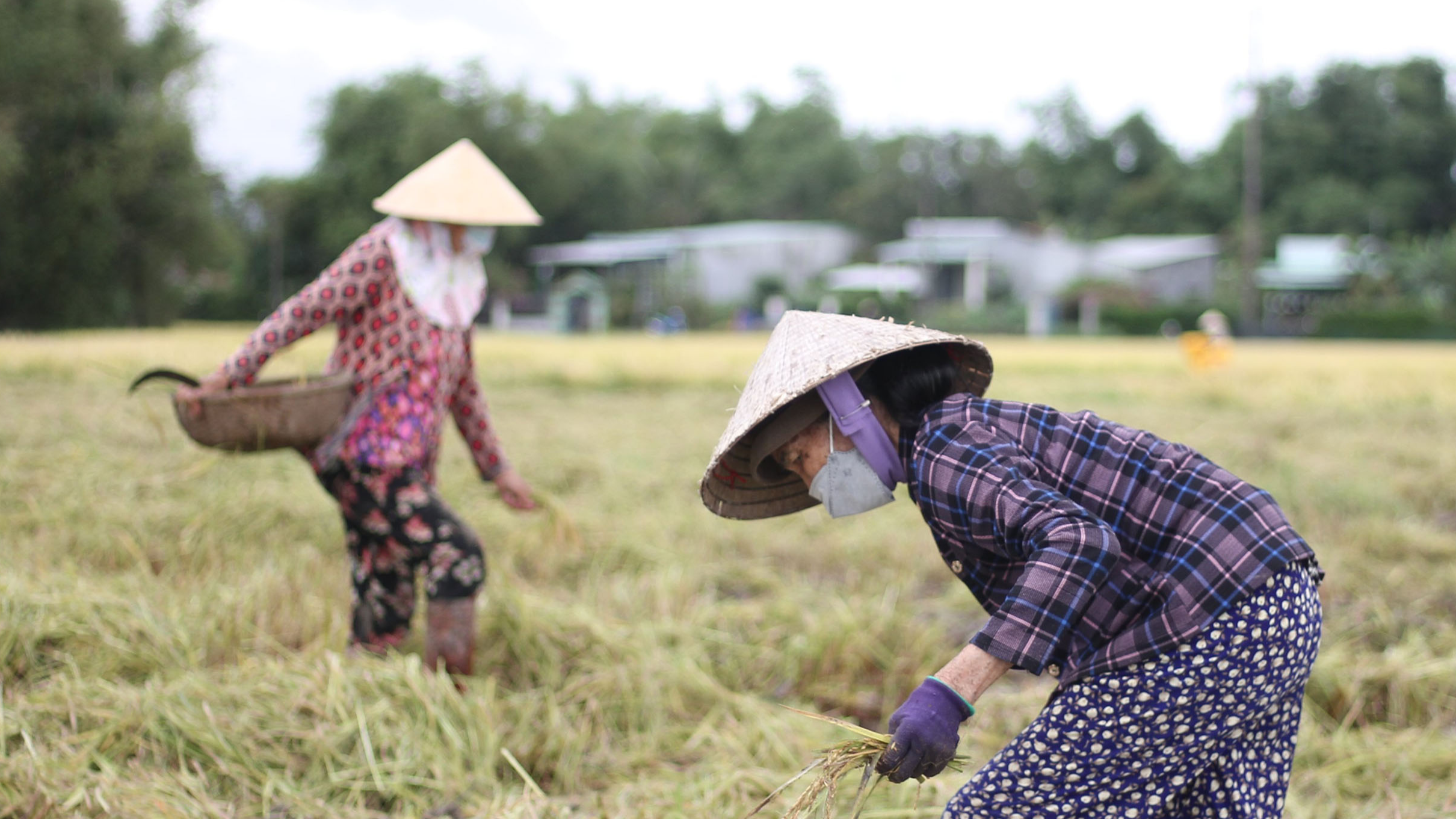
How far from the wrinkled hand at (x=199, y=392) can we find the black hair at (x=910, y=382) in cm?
175

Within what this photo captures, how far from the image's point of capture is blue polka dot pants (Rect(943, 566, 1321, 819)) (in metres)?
1.62

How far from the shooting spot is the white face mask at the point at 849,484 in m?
1.80

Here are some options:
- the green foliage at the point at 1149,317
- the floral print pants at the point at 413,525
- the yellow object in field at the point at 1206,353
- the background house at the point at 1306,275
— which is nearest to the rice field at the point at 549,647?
the floral print pants at the point at 413,525

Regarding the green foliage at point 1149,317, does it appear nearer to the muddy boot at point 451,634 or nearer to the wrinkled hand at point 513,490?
the wrinkled hand at point 513,490

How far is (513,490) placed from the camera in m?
3.30

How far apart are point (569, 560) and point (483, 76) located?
36664mm

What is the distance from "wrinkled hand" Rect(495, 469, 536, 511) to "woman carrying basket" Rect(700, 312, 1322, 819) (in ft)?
5.20

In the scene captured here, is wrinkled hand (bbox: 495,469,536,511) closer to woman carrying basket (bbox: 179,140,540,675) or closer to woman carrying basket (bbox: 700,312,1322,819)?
woman carrying basket (bbox: 179,140,540,675)

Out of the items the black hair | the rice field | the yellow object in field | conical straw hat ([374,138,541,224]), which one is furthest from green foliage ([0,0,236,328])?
the black hair

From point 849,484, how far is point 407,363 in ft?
4.96

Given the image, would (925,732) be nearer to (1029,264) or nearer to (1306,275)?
(1029,264)

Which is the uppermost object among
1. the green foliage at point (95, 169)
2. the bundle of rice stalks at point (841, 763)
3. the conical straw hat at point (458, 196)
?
the green foliage at point (95, 169)

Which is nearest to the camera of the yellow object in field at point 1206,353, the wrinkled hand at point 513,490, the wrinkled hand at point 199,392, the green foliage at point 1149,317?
the wrinkled hand at point 199,392

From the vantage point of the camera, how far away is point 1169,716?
163 centimetres
